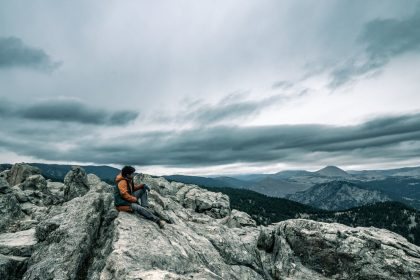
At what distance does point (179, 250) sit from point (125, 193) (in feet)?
23.9

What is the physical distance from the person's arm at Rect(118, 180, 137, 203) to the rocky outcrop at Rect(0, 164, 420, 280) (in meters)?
1.35

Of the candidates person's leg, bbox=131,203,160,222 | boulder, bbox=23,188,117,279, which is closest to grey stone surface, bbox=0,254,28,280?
boulder, bbox=23,188,117,279

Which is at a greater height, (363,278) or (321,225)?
(321,225)

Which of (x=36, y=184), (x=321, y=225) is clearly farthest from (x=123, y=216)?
(x=36, y=184)

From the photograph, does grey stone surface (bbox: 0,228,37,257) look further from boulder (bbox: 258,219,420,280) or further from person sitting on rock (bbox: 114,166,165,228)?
boulder (bbox: 258,219,420,280)

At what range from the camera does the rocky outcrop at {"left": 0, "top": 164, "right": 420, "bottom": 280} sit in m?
19.5

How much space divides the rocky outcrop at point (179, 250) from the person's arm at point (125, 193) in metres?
1.35

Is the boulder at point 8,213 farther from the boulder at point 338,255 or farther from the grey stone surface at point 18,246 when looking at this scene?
the boulder at point 338,255

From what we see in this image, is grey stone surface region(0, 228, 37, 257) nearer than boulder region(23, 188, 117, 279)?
No

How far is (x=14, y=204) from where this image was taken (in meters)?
43.1

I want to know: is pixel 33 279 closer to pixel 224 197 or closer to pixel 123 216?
pixel 123 216

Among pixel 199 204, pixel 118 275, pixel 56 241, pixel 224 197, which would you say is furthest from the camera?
pixel 224 197

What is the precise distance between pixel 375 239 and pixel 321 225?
205 inches

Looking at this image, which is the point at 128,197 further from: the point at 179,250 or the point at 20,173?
the point at 20,173
